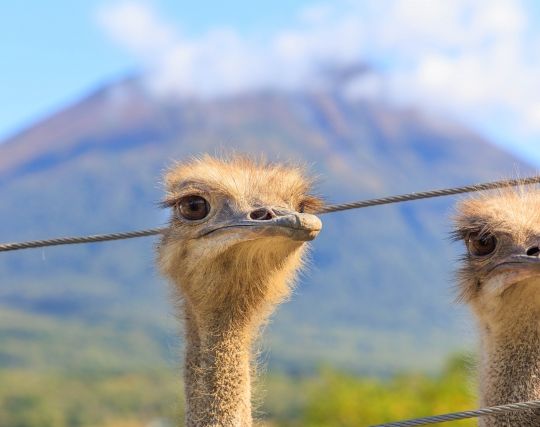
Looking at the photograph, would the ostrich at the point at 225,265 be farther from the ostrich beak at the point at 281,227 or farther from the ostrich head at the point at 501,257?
the ostrich head at the point at 501,257

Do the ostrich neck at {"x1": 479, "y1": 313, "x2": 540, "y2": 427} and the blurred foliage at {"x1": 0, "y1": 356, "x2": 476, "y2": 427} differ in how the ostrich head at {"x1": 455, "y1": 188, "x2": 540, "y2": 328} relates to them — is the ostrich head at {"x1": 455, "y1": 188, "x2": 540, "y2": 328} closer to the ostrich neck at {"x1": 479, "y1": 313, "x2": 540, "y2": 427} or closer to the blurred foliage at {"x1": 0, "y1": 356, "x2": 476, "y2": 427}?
the ostrich neck at {"x1": 479, "y1": 313, "x2": 540, "y2": 427}

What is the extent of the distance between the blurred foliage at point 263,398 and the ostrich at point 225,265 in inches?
14.0

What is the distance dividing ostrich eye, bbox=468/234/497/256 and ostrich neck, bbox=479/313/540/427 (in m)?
0.30

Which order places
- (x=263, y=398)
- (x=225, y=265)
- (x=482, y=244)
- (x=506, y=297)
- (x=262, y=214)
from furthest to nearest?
(x=263, y=398) < (x=482, y=244) < (x=506, y=297) < (x=225, y=265) < (x=262, y=214)

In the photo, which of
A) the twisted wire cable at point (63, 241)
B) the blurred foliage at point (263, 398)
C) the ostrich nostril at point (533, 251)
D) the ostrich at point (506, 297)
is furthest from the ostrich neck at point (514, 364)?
the twisted wire cable at point (63, 241)

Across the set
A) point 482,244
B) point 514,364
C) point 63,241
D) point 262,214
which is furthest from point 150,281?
point 63,241

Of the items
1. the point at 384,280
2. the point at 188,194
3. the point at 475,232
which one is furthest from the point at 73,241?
the point at 384,280

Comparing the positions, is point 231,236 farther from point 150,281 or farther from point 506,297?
point 150,281

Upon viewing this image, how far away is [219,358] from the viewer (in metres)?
4.98

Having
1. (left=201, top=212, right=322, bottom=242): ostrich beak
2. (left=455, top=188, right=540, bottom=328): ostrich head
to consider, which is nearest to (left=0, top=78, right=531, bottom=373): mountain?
(left=455, top=188, right=540, bottom=328): ostrich head

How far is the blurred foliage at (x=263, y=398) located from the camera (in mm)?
36125

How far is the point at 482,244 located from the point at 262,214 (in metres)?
1.00

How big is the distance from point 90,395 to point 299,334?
6869 centimetres

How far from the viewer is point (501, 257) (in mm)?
5035
